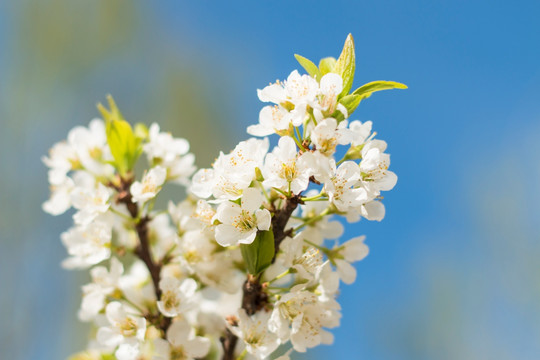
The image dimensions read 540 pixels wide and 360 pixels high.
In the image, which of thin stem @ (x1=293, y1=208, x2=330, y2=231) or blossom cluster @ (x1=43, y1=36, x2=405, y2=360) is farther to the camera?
thin stem @ (x1=293, y1=208, x2=330, y2=231)

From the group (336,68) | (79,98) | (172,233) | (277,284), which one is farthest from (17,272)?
(336,68)

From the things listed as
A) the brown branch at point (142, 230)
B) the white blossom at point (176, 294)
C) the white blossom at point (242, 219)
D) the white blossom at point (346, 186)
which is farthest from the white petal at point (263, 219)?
the brown branch at point (142, 230)

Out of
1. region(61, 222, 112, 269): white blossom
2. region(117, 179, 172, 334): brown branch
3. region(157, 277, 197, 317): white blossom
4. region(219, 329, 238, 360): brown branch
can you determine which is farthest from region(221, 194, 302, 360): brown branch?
region(61, 222, 112, 269): white blossom

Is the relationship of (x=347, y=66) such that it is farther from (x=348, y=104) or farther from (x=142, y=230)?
(x=142, y=230)

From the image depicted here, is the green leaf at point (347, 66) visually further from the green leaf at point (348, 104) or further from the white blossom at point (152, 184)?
the white blossom at point (152, 184)

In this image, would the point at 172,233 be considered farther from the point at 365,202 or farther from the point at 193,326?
the point at 365,202

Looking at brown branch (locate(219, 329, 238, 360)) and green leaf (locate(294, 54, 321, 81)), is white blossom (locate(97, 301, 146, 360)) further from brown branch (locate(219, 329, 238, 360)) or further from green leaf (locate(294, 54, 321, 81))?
green leaf (locate(294, 54, 321, 81))
